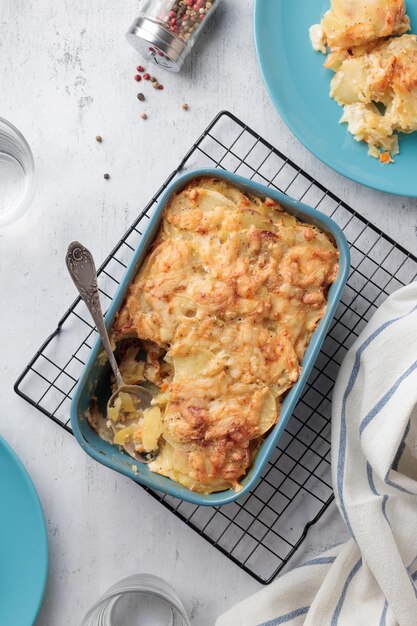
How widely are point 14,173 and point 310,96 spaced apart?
3.92 ft

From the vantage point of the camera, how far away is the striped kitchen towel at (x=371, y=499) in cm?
271

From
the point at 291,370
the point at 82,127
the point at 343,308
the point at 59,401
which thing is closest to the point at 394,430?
the point at 291,370

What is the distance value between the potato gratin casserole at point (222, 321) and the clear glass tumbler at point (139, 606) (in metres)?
0.48

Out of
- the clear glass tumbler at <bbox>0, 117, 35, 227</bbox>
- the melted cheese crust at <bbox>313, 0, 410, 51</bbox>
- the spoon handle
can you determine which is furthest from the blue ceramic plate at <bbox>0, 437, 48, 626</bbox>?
the melted cheese crust at <bbox>313, 0, 410, 51</bbox>

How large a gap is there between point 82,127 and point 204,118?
48 cm

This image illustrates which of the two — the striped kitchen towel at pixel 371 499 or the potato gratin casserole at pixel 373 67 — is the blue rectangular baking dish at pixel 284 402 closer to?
the striped kitchen towel at pixel 371 499

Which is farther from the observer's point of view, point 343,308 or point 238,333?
point 343,308

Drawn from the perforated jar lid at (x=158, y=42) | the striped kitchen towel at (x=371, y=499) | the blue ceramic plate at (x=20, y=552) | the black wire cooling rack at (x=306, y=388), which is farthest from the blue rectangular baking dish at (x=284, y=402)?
the perforated jar lid at (x=158, y=42)

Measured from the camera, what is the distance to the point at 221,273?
8.75 ft

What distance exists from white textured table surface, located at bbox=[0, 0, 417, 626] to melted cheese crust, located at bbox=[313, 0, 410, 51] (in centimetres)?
36

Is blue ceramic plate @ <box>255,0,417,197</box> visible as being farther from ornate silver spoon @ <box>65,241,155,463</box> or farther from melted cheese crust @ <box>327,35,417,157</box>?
ornate silver spoon @ <box>65,241,155,463</box>

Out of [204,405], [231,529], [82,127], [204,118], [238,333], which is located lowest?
[231,529]

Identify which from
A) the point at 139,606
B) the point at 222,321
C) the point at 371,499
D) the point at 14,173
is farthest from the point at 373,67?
the point at 139,606

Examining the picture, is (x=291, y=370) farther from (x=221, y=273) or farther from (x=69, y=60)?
(x=69, y=60)
